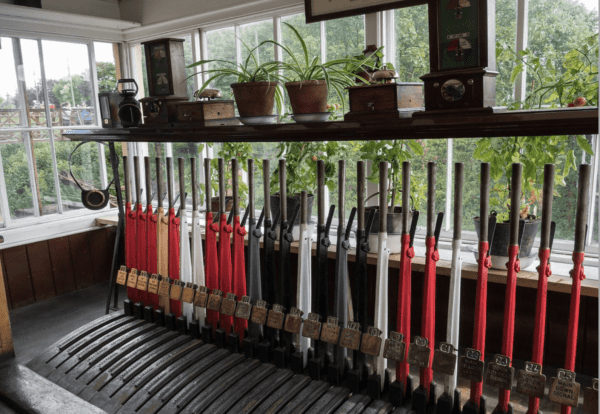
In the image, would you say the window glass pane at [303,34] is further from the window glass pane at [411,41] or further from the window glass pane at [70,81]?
the window glass pane at [70,81]

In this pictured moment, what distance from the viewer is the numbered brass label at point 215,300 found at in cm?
205

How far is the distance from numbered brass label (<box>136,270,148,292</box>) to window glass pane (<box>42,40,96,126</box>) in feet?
5.94

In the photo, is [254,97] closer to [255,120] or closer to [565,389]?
[255,120]

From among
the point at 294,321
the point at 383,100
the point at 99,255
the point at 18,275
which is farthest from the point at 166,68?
the point at 99,255

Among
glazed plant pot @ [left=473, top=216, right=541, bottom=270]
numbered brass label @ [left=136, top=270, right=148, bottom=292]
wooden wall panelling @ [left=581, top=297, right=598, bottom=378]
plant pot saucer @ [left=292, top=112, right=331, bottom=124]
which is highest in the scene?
plant pot saucer @ [left=292, top=112, right=331, bottom=124]

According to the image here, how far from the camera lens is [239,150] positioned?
2.94 metres

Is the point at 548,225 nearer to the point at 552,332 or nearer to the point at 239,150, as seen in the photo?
the point at 552,332

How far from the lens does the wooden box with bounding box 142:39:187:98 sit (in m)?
2.17

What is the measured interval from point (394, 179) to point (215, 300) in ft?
3.34

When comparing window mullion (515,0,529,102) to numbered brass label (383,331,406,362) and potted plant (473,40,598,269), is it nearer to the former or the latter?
potted plant (473,40,598,269)

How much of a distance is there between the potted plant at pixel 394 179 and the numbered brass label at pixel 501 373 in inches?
33.3

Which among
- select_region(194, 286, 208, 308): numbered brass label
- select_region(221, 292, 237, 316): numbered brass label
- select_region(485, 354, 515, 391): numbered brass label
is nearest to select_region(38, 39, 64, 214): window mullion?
select_region(194, 286, 208, 308): numbered brass label

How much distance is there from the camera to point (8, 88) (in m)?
3.20

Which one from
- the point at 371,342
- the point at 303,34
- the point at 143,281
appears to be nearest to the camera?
the point at 371,342
